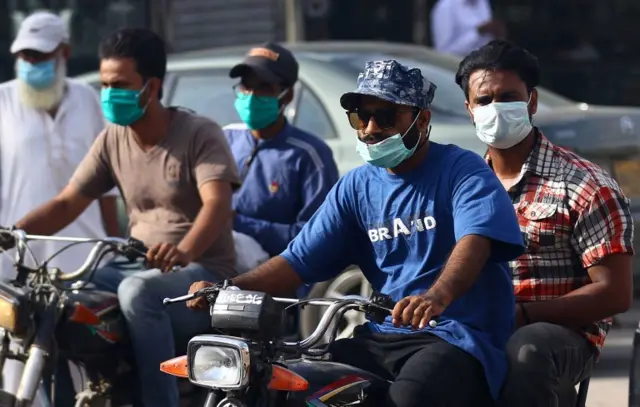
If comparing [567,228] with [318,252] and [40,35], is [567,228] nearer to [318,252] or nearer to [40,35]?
[318,252]

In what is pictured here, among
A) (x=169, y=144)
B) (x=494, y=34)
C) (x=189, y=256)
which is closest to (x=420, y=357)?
(x=189, y=256)

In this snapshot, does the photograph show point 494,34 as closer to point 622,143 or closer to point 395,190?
point 622,143

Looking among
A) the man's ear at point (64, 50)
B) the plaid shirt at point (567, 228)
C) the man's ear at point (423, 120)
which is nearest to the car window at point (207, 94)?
the man's ear at point (64, 50)

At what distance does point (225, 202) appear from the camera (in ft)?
18.1

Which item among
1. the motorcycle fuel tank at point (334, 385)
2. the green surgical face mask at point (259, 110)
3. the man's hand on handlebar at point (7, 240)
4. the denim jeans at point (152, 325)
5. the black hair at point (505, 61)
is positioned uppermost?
the black hair at point (505, 61)

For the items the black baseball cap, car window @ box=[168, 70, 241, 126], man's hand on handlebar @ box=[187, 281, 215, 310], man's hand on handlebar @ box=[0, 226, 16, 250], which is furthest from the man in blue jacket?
car window @ box=[168, 70, 241, 126]

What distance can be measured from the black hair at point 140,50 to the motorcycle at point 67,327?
2.72 feet

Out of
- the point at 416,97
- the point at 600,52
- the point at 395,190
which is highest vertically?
the point at 416,97

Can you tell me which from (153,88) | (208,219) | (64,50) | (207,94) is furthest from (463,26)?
(208,219)

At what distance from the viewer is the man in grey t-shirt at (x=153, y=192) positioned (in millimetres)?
5355

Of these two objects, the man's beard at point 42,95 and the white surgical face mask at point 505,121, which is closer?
the white surgical face mask at point 505,121

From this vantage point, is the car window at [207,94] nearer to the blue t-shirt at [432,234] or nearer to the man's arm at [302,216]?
the man's arm at [302,216]

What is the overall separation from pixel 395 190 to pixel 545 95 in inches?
198

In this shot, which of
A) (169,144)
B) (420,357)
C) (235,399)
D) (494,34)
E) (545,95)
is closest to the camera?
(235,399)
